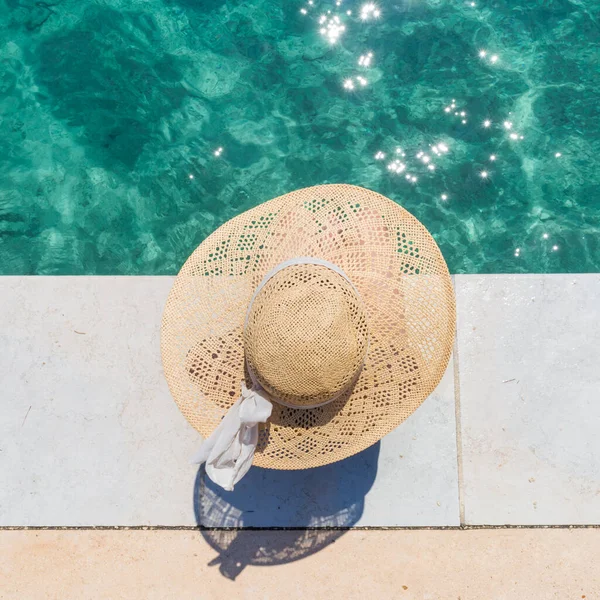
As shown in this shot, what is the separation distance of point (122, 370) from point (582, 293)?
2882 mm

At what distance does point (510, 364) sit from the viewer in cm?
351

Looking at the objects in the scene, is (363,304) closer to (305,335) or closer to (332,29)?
(305,335)

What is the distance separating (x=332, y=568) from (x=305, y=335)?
2.01 metres

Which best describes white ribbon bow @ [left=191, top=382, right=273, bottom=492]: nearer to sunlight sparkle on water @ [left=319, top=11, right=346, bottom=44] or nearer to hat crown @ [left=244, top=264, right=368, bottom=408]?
hat crown @ [left=244, top=264, right=368, bottom=408]

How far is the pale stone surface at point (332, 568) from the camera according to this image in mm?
3391

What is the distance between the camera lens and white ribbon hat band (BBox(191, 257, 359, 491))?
227 centimetres

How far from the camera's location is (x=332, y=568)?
340cm

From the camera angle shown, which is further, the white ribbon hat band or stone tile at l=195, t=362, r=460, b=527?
stone tile at l=195, t=362, r=460, b=527

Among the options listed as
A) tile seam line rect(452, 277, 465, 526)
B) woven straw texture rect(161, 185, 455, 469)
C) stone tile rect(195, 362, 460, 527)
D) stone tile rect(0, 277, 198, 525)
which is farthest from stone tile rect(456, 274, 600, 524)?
stone tile rect(0, 277, 198, 525)

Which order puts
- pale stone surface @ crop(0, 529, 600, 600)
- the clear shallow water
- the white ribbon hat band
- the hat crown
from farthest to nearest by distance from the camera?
the clear shallow water, pale stone surface @ crop(0, 529, 600, 600), the white ribbon hat band, the hat crown

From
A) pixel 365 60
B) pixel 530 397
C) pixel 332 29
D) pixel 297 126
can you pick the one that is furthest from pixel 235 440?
pixel 332 29

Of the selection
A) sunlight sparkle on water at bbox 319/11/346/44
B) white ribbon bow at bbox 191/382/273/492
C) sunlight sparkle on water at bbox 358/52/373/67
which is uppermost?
sunlight sparkle on water at bbox 319/11/346/44

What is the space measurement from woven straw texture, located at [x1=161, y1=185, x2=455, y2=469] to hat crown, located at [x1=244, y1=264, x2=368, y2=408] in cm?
26

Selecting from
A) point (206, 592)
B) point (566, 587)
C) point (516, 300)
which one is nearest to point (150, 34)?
point (516, 300)
